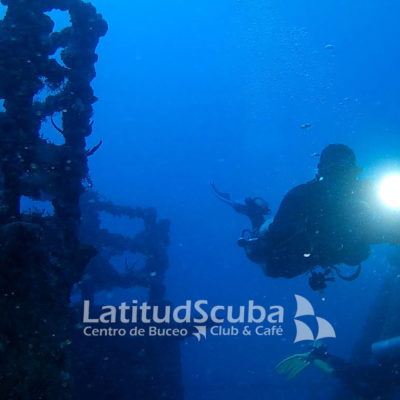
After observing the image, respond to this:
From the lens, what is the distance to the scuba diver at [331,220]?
17.2 ft

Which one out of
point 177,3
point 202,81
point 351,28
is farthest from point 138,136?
point 351,28

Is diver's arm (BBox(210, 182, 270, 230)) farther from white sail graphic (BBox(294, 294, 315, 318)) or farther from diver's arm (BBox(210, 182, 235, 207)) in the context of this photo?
white sail graphic (BBox(294, 294, 315, 318))

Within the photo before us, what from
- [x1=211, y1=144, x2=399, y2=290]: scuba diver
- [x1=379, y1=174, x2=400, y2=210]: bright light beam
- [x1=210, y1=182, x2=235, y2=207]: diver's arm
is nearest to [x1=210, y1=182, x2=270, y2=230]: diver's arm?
[x1=210, y1=182, x2=235, y2=207]: diver's arm

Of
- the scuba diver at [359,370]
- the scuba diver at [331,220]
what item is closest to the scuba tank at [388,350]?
the scuba diver at [359,370]

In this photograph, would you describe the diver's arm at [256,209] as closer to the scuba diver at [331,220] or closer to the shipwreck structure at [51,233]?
the scuba diver at [331,220]

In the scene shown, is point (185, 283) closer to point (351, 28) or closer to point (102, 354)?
point (351, 28)

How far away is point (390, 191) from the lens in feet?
18.0

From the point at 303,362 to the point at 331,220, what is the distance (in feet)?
19.1

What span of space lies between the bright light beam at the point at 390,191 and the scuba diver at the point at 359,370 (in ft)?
17.0

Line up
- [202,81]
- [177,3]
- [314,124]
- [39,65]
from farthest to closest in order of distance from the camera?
[202,81] < [314,124] < [177,3] < [39,65]

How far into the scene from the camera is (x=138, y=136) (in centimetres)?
13638

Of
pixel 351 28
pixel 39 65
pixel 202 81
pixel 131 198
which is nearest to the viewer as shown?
pixel 39 65

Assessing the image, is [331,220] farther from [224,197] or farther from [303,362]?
[303,362]

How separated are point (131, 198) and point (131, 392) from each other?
12688 cm
